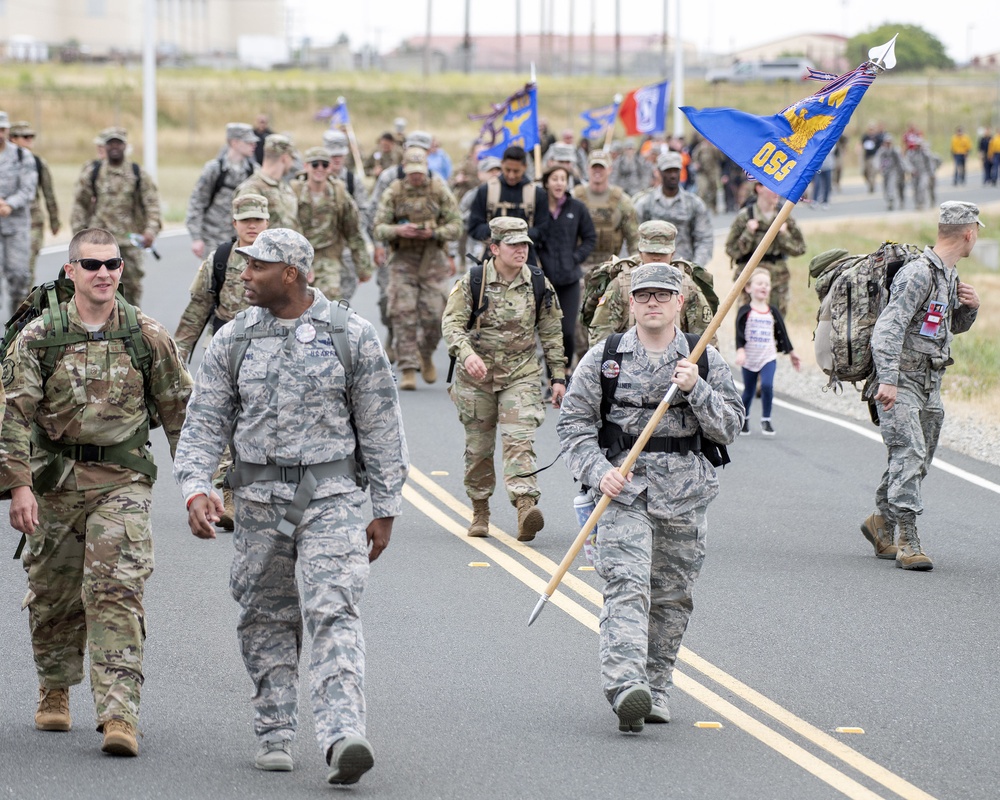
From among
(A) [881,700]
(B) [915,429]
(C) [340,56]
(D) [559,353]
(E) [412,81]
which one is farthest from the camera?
(C) [340,56]

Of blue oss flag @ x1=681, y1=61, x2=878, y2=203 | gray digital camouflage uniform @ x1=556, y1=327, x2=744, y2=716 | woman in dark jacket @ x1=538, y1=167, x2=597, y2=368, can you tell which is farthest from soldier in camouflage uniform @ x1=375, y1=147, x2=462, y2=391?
gray digital camouflage uniform @ x1=556, y1=327, x2=744, y2=716

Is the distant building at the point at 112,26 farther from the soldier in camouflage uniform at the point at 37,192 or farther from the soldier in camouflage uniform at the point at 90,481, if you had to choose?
the soldier in camouflage uniform at the point at 90,481

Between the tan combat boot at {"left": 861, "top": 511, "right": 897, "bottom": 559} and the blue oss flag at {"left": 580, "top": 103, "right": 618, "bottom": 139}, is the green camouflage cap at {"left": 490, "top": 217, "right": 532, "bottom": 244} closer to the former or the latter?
the tan combat boot at {"left": 861, "top": 511, "right": 897, "bottom": 559}

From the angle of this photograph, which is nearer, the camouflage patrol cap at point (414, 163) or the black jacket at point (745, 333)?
the black jacket at point (745, 333)

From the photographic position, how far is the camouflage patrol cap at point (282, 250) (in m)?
6.29

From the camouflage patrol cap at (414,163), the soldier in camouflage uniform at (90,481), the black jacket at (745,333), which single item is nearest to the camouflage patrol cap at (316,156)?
the camouflage patrol cap at (414,163)

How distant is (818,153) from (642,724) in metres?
2.86

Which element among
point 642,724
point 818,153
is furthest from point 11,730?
point 818,153

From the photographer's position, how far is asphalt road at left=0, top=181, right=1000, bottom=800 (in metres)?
6.41

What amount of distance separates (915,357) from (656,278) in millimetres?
3684

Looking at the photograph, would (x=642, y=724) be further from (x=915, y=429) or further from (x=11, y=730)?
(x=915, y=429)

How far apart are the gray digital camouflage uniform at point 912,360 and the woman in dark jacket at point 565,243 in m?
5.23

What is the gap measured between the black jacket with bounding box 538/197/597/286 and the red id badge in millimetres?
5352

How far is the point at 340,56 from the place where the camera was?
4835 inches
